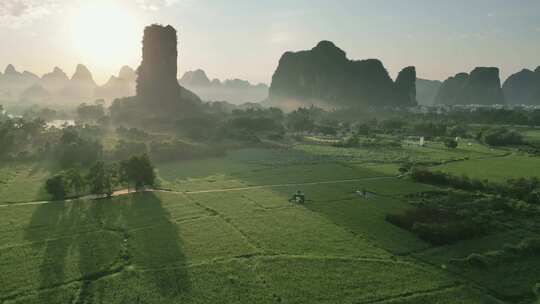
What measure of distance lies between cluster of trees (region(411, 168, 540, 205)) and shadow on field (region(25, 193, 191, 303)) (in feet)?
120

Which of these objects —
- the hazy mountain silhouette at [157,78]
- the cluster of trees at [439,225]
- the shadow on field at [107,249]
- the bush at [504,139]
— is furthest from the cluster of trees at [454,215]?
the hazy mountain silhouette at [157,78]

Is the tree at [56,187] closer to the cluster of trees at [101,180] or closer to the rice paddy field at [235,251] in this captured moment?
the cluster of trees at [101,180]

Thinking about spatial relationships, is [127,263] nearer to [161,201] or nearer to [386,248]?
[161,201]

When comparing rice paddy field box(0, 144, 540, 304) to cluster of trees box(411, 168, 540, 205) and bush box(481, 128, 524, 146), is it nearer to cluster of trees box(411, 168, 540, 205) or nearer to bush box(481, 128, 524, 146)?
cluster of trees box(411, 168, 540, 205)

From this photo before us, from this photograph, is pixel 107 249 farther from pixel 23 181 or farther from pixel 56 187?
pixel 23 181

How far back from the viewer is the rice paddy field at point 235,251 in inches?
955

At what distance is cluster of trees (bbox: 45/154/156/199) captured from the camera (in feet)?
146

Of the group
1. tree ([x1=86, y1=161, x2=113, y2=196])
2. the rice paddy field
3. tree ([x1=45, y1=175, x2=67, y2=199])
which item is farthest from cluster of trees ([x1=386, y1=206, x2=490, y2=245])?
tree ([x1=45, y1=175, x2=67, y2=199])

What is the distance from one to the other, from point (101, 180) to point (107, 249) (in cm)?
1782

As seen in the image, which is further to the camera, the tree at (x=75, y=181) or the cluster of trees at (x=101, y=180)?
the tree at (x=75, y=181)

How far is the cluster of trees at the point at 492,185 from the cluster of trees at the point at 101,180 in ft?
122

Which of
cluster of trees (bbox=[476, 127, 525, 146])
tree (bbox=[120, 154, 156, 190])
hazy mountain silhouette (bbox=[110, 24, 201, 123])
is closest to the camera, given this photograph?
tree (bbox=[120, 154, 156, 190])

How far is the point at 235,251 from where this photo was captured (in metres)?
30.1

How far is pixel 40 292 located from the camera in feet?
77.2
